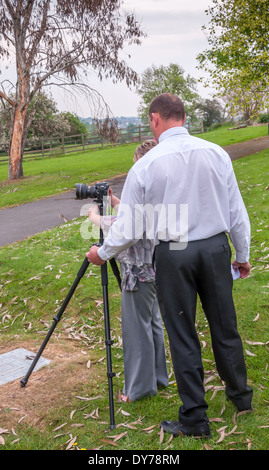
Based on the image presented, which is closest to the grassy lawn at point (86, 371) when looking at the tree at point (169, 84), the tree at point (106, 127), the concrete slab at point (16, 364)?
the concrete slab at point (16, 364)

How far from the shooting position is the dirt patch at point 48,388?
447 centimetres

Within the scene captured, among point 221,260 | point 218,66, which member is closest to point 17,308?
point 221,260

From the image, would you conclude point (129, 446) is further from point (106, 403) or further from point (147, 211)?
point (147, 211)

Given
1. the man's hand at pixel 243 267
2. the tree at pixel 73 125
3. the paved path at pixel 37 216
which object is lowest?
the paved path at pixel 37 216

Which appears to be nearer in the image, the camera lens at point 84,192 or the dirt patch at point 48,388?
the camera lens at point 84,192

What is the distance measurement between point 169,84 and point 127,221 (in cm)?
7335

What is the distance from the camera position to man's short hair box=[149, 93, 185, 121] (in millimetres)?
3582

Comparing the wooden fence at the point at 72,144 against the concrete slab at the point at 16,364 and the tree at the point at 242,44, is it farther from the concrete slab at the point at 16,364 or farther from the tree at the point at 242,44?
the concrete slab at the point at 16,364

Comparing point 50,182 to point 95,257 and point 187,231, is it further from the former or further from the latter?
point 187,231

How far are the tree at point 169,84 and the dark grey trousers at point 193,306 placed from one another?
231ft

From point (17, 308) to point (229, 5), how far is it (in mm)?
18447

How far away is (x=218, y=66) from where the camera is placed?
71.1ft

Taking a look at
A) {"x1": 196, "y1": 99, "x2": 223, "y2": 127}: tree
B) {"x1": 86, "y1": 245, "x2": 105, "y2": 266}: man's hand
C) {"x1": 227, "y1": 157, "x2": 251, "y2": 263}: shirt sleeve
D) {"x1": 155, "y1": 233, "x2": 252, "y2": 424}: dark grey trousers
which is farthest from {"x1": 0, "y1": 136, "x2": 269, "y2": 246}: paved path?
{"x1": 196, "y1": 99, "x2": 223, "y2": 127}: tree

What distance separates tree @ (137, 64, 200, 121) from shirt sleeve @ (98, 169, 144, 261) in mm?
→ 70153
